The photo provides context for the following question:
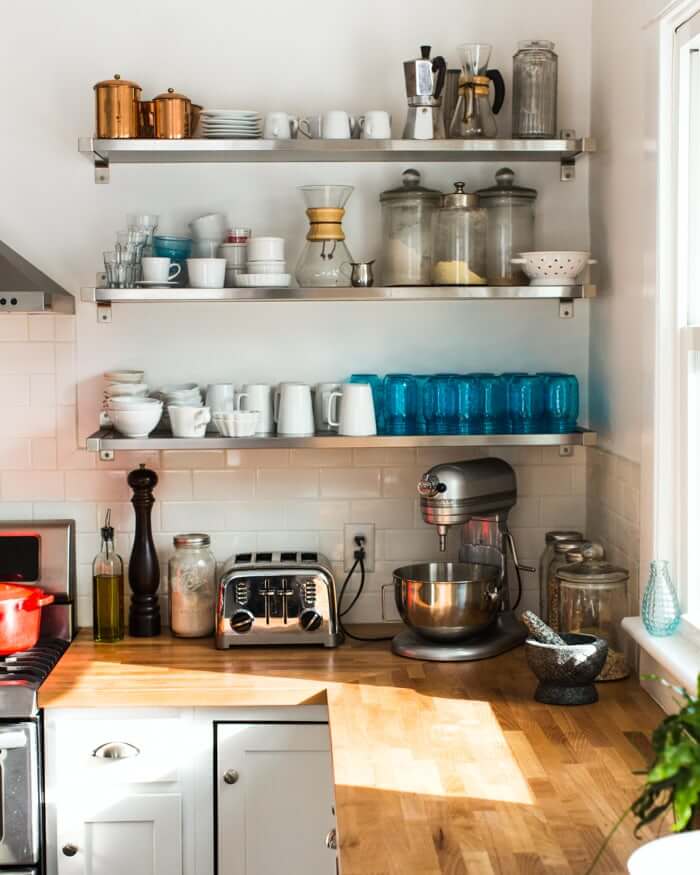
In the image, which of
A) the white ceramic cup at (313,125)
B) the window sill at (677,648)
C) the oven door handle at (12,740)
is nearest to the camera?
the window sill at (677,648)

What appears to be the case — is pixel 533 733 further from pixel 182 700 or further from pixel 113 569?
pixel 113 569

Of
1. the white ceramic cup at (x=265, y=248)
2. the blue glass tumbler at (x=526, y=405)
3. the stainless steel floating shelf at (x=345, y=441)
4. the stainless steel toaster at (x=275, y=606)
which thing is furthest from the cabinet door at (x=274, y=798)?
the white ceramic cup at (x=265, y=248)

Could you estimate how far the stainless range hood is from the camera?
2.90m

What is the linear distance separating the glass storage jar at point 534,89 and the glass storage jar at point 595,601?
3.73 ft

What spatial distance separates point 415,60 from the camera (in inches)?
121

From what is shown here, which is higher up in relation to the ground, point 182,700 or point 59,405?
point 59,405

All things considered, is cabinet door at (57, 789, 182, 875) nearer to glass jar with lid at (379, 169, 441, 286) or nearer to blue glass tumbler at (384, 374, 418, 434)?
blue glass tumbler at (384, 374, 418, 434)

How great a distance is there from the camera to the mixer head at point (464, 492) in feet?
9.96

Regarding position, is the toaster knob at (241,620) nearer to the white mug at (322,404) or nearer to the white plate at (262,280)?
the white mug at (322,404)

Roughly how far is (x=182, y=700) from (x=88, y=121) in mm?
1590

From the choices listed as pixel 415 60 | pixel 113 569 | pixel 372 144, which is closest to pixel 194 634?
pixel 113 569

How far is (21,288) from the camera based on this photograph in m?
A: 2.91

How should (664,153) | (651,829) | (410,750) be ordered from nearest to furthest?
(651,829), (410,750), (664,153)

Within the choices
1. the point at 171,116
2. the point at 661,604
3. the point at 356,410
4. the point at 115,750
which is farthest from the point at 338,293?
the point at 115,750
